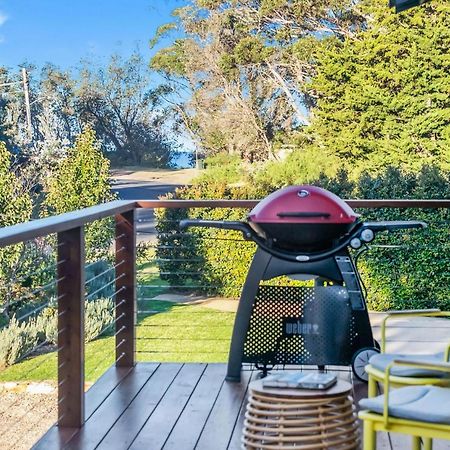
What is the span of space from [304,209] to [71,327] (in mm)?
1164

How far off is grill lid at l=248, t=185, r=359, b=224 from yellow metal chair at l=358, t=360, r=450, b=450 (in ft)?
4.94

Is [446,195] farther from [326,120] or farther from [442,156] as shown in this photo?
[326,120]

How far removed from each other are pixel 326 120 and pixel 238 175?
85.2 inches

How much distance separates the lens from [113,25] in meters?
19.4

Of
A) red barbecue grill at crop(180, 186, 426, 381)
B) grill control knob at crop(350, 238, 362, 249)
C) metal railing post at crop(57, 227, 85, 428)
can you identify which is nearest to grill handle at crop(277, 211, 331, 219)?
red barbecue grill at crop(180, 186, 426, 381)

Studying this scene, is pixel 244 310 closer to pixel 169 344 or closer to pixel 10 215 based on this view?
pixel 169 344

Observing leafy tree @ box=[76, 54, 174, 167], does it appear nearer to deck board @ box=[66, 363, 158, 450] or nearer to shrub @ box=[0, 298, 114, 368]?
shrub @ box=[0, 298, 114, 368]

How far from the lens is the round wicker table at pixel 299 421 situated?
2113 mm

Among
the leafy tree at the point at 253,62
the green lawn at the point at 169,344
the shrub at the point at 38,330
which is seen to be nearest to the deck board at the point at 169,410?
the shrub at the point at 38,330

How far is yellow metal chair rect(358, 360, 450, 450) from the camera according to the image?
188 centimetres

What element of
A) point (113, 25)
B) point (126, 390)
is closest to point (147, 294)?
point (126, 390)

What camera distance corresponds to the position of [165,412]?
3.29m

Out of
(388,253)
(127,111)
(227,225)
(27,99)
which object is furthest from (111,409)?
(127,111)

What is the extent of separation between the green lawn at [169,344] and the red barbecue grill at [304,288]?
321cm
